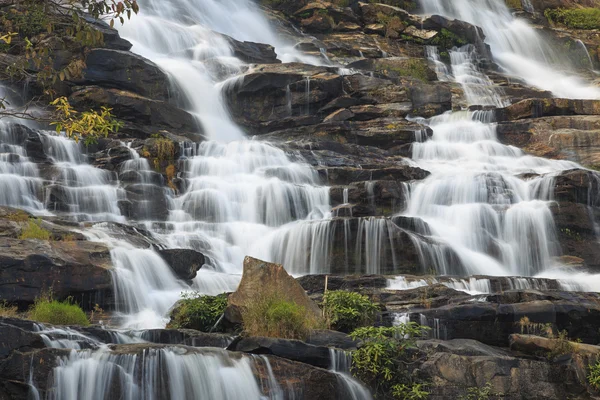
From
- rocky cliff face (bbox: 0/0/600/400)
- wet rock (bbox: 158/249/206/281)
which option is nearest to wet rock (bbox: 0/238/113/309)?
rocky cliff face (bbox: 0/0/600/400)

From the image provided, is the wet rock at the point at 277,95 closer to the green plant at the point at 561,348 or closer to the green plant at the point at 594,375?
the green plant at the point at 561,348

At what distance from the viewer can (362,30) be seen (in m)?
44.0

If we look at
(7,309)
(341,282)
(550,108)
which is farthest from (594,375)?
(550,108)

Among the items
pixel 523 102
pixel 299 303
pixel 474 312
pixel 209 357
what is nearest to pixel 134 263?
pixel 299 303

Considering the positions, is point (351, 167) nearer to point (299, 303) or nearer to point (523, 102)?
point (523, 102)

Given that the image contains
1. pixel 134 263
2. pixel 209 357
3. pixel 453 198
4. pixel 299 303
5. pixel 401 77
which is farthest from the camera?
pixel 401 77

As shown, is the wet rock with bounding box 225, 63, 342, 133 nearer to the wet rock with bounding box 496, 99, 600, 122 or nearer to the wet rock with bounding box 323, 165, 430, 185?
the wet rock with bounding box 323, 165, 430, 185

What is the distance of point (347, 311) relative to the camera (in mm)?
13312

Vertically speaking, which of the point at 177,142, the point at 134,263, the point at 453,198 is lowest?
the point at 134,263

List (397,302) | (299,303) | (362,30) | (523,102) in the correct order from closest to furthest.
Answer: (299,303)
(397,302)
(523,102)
(362,30)

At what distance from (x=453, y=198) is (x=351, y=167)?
12.6 feet

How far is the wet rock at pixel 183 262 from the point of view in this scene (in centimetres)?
1720

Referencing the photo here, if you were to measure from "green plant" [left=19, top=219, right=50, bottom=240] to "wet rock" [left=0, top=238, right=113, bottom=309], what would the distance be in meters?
0.61

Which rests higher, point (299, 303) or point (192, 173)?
point (192, 173)
